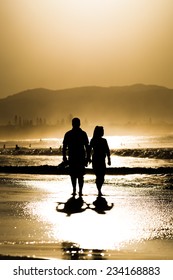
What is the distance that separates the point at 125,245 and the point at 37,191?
9.80 m

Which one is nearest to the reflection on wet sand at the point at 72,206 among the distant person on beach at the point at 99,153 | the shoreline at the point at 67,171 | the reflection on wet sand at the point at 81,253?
the distant person on beach at the point at 99,153

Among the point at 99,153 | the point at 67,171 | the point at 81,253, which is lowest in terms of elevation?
the point at 81,253

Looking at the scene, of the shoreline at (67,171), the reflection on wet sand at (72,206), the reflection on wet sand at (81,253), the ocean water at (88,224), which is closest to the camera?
the reflection on wet sand at (81,253)

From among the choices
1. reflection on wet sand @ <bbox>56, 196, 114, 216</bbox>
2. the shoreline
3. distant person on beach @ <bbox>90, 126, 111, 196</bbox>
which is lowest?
reflection on wet sand @ <bbox>56, 196, 114, 216</bbox>

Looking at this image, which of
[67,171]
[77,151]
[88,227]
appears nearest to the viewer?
[88,227]

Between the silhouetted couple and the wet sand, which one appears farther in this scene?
the silhouetted couple

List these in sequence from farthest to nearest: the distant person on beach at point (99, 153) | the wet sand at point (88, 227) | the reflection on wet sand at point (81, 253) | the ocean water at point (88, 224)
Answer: the distant person on beach at point (99, 153), the ocean water at point (88, 224), the wet sand at point (88, 227), the reflection on wet sand at point (81, 253)

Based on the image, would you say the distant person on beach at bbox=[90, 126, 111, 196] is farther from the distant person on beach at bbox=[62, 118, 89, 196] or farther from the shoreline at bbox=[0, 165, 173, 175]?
the shoreline at bbox=[0, 165, 173, 175]

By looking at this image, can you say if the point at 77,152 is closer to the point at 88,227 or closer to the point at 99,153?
the point at 99,153

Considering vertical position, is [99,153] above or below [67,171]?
above

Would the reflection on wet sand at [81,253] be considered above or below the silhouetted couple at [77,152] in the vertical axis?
below

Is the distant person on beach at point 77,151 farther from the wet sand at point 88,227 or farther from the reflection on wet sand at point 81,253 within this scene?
the reflection on wet sand at point 81,253

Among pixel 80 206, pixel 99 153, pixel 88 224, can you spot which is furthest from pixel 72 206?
pixel 88 224

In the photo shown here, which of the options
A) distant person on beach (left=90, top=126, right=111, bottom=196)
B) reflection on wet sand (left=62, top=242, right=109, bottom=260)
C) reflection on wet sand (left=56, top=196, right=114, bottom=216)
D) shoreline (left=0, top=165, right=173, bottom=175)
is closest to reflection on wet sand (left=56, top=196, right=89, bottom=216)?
reflection on wet sand (left=56, top=196, right=114, bottom=216)
